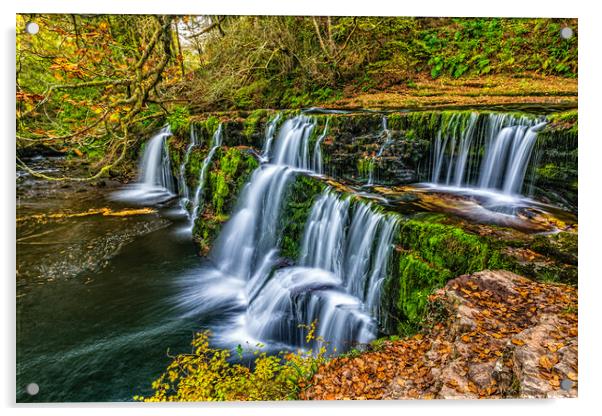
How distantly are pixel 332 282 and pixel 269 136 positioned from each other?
2595 millimetres

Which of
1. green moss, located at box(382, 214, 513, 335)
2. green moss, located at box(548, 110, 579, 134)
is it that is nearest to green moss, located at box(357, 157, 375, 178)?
green moss, located at box(382, 214, 513, 335)

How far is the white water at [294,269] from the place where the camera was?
3.39m

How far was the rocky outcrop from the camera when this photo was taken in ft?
7.40

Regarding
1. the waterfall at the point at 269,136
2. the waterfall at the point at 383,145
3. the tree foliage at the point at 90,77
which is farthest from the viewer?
the waterfall at the point at 269,136

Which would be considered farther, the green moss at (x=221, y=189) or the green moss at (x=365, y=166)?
the green moss at (x=221, y=189)

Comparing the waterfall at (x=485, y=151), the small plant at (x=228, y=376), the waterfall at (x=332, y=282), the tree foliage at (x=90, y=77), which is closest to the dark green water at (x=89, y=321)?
the small plant at (x=228, y=376)

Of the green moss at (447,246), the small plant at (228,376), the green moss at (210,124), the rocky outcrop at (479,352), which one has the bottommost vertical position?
the small plant at (228,376)

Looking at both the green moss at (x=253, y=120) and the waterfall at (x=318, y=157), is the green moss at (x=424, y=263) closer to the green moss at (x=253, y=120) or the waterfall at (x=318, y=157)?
the waterfall at (x=318, y=157)

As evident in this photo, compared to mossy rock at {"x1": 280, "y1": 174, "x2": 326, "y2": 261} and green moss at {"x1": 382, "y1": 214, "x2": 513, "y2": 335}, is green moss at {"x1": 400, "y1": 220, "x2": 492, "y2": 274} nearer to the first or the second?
green moss at {"x1": 382, "y1": 214, "x2": 513, "y2": 335}

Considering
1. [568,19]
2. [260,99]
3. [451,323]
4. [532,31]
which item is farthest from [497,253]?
[260,99]

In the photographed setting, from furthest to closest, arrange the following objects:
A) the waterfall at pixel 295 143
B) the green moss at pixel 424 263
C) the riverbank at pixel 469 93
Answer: the waterfall at pixel 295 143
the riverbank at pixel 469 93
the green moss at pixel 424 263

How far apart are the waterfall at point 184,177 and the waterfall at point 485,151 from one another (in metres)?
3.94

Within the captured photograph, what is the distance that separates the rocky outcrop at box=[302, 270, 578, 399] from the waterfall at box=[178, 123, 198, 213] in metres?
4.27

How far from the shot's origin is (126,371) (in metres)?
3.14
